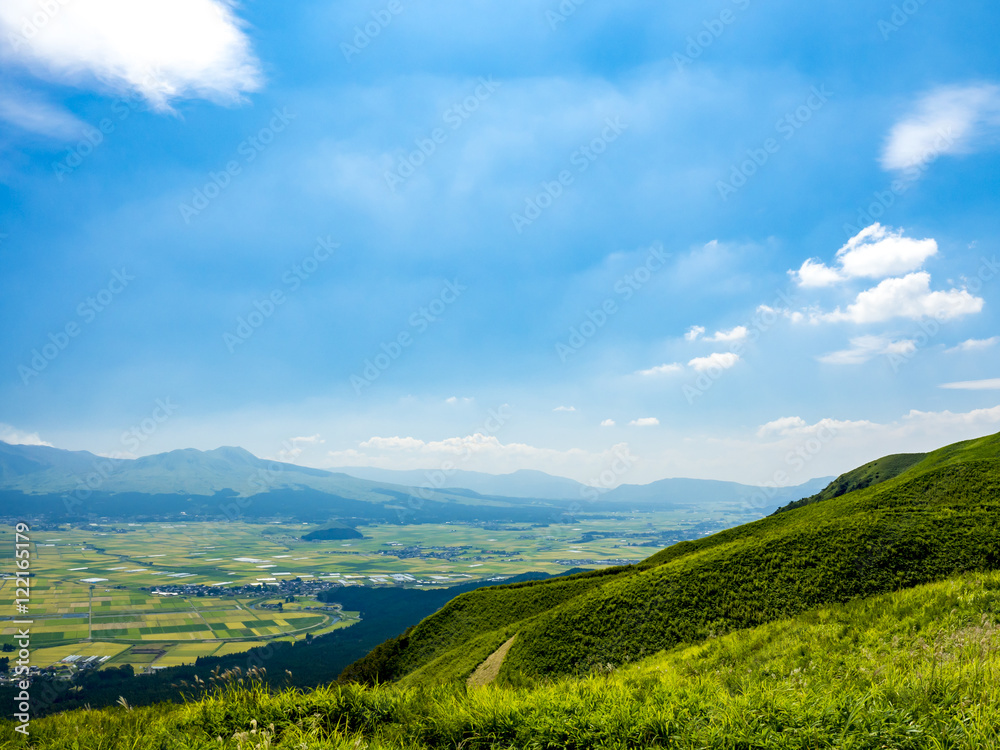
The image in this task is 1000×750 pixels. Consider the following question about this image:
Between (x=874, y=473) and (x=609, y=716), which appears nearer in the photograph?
(x=609, y=716)

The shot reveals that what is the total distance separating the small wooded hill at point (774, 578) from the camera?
19562 mm

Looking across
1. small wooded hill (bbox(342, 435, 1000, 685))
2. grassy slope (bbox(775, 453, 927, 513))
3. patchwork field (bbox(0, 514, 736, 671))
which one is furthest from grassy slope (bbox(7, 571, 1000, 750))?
patchwork field (bbox(0, 514, 736, 671))

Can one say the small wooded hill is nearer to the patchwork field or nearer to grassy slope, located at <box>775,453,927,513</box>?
grassy slope, located at <box>775,453,927,513</box>

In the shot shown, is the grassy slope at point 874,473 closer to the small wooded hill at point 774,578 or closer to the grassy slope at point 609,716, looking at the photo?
the small wooded hill at point 774,578

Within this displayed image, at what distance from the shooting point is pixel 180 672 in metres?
66.8

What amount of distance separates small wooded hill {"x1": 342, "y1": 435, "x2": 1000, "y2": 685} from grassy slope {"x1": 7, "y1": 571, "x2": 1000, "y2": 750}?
29.8 feet

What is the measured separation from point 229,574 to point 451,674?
17795cm

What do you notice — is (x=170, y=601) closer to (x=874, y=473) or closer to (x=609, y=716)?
(x=874, y=473)

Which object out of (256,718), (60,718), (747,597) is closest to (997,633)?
(747,597)

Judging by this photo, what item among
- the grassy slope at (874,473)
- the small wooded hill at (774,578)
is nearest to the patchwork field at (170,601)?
the small wooded hill at (774,578)

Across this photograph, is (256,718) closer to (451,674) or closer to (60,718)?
(60,718)

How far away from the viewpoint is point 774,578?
2142 cm

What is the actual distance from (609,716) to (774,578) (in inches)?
748

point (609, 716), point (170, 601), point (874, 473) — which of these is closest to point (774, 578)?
point (609, 716)
